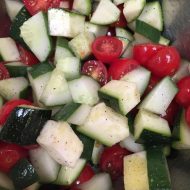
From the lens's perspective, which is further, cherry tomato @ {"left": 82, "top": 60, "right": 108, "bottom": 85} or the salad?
cherry tomato @ {"left": 82, "top": 60, "right": 108, "bottom": 85}

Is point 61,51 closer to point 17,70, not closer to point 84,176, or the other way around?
point 17,70

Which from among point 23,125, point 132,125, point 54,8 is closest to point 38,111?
point 23,125

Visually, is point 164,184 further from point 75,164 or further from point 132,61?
point 132,61

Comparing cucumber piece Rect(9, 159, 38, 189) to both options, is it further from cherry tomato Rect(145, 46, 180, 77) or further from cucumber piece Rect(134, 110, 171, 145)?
cherry tomato Rect(145, 46, 180, 77)

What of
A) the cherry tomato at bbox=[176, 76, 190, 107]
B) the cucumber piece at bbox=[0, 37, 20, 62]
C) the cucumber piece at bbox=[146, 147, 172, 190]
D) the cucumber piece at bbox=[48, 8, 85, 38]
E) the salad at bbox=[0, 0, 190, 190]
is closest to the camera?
the cucumber piece at bbox=[146, 147, 172, 190]

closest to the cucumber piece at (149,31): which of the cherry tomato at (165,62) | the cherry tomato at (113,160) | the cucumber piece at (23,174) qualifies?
the cherry tomato at (165,62)

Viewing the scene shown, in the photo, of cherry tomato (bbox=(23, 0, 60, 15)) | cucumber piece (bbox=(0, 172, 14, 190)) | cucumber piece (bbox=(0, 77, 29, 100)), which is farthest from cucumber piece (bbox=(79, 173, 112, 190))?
cherry tomato (bbox=(23, 0, 60, 15))

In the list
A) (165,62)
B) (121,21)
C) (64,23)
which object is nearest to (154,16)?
(121,21)
